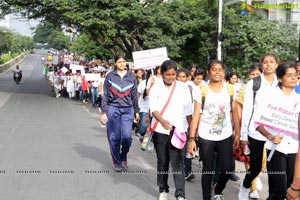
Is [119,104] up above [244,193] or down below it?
above

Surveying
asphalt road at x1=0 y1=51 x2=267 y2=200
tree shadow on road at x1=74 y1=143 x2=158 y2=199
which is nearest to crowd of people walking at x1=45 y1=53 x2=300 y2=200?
tree shadow on road at x1=74 y1=143 x2=158 y2=199

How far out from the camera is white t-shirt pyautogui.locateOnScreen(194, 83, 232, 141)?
16.1 ft

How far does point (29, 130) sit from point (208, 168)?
7324 millimetres

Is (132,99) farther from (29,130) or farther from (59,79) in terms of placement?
(59,79)

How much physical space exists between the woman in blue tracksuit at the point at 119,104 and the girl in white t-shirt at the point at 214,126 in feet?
6.44

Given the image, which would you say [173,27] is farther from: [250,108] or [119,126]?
[250,108]

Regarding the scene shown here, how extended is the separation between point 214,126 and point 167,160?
0.82 m

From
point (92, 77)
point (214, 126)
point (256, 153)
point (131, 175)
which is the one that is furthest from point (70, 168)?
point (92, 77)

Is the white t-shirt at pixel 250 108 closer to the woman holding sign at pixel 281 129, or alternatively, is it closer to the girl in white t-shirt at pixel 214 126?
the girl in white t-shirt at pixel 214 126

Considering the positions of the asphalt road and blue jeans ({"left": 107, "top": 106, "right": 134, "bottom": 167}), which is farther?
blue jeans ({"left": 107, "top": 106, "right": 134, "bottom": 167})

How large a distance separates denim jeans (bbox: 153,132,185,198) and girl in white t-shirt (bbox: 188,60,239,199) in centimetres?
28

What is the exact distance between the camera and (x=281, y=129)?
4332mm

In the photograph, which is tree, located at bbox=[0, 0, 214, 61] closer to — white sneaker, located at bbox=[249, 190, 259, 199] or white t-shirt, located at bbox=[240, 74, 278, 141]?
white sneaker, located at bbox=[249, 190, 259, 199]

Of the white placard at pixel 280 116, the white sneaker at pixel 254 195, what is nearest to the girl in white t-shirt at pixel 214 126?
the white placard at pixel 280 116
